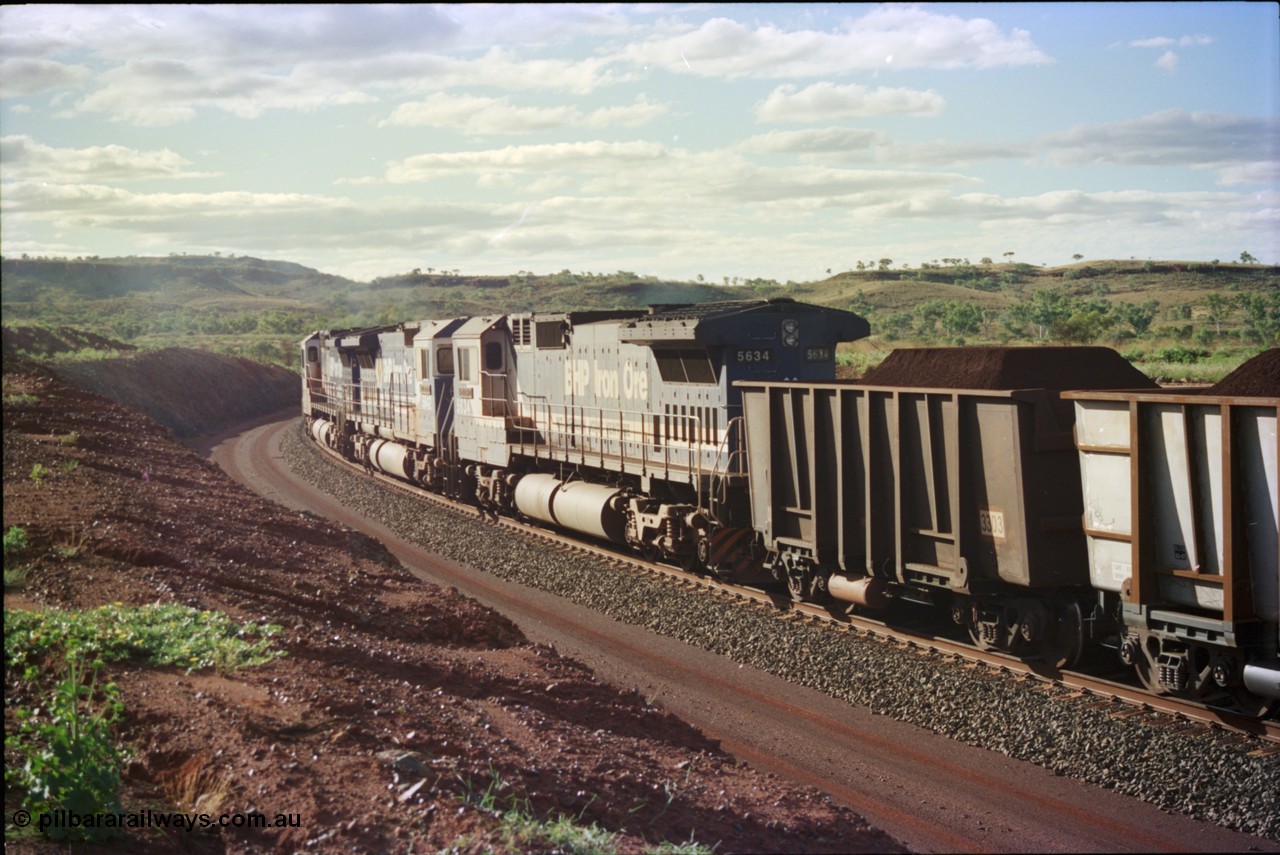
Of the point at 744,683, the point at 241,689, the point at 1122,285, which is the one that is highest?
the point at 1122,285

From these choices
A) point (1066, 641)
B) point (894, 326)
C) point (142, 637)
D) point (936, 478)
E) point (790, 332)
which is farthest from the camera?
point (894, 326)

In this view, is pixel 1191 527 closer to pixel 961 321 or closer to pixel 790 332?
pixel 790 332

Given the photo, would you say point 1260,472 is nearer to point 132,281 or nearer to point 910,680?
point 910,680

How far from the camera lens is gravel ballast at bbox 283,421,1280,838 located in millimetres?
8477

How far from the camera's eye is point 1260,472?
8742 millimetres

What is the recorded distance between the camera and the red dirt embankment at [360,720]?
677cm

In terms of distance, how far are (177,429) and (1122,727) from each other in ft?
145

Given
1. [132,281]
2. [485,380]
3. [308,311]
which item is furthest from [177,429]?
[308,311]

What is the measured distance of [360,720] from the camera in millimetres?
7965

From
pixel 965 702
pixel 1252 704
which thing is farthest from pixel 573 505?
pixel 1252 704

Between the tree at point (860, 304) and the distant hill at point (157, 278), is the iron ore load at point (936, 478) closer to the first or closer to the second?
the distant hill at point (157, 278)

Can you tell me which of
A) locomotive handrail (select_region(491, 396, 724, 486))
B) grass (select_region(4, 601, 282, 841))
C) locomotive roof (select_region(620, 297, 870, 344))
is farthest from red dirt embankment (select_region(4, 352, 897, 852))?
locomotive roof (select_region(620, 297, 870, 344))

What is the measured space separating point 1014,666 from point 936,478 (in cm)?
220

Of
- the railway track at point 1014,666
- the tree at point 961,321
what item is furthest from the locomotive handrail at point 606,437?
the tree at point 961,321
